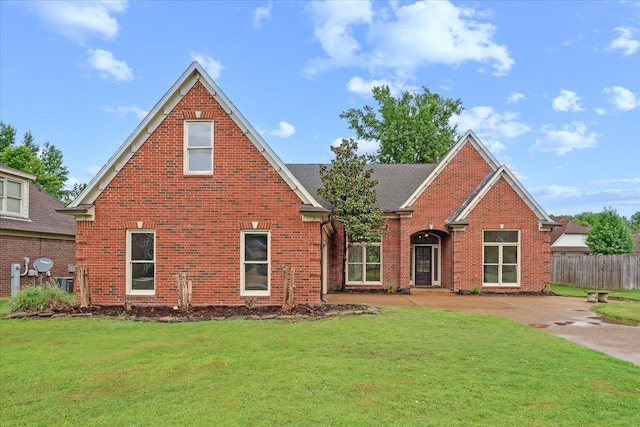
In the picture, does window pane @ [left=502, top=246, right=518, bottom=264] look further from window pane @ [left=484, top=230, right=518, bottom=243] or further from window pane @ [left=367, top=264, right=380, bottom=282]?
window pane @ [left=367, top=264, right=380, bottom=282]

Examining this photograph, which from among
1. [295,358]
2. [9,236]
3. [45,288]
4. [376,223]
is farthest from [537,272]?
[9,236]

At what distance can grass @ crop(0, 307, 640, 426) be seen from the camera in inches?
201

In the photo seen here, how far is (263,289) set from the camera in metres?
13.3

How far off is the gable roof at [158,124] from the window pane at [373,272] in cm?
855

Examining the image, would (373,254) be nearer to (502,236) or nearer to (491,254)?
(491,254)

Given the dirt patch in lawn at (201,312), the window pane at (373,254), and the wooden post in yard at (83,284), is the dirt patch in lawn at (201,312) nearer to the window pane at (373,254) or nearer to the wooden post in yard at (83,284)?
the wooden post in yard at (83,284)

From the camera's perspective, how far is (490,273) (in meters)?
19.6

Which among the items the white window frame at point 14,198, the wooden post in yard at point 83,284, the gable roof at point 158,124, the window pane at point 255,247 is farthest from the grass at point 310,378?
the white window frame at point 14,198

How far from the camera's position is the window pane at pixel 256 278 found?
43.7 feet

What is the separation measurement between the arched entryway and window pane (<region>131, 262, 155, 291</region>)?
43.6ft

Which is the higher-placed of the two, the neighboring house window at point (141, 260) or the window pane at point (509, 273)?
the neighboring house window at point (141, 260)

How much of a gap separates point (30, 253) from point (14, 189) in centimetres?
304

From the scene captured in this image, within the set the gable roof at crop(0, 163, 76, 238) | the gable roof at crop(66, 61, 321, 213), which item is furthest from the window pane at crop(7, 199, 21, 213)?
the gable roof at crop(66, 61, 321, 213)

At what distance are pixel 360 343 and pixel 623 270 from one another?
2038 cm
